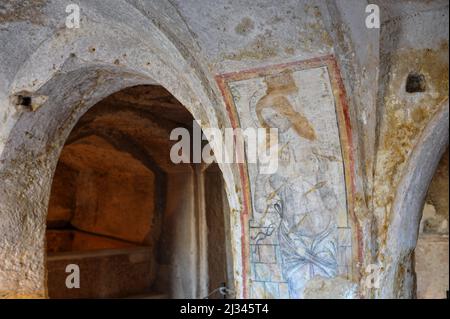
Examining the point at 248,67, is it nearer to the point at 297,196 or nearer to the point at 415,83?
the point at 297,196

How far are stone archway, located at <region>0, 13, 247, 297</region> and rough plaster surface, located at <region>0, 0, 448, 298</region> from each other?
0.03ft

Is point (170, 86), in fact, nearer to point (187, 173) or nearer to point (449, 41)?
point (449, 41)

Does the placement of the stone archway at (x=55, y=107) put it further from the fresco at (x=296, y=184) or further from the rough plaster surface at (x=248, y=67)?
the fresco at (x=296, y=184)

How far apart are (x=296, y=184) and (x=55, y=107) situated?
210 cm

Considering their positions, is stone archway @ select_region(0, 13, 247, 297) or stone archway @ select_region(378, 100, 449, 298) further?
stone archway @ select_region(0, 13, 247, 297)

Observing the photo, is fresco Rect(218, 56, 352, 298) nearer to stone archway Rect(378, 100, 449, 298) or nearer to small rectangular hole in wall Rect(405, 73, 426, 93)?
stone archway Rect(378, 100, 449, 298)

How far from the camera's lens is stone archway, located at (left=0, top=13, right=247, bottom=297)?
4344 millimetres

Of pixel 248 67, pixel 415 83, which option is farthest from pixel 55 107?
pixel 415 83

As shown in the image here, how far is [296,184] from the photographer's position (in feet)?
13.6

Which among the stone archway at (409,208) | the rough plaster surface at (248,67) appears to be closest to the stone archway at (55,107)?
the rough plaster surface at (248,67)

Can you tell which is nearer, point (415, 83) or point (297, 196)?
point (415, 83)

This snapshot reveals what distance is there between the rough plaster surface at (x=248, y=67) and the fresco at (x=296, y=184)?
0.09 m

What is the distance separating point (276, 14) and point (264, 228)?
139cm

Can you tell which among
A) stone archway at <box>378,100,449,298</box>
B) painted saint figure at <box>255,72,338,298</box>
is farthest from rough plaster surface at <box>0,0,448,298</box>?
painted saint figure at <box>255,72,338,298</box>
